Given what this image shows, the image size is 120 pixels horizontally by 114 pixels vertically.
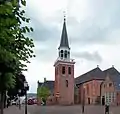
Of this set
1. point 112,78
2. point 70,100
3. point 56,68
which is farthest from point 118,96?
point 56,68

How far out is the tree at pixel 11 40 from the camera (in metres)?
8.26

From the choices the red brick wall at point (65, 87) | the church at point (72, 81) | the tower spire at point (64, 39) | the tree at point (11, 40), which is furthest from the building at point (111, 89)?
the tree at point (11, 40)

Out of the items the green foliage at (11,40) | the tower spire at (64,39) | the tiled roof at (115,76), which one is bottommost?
the green foliage at (11,40)

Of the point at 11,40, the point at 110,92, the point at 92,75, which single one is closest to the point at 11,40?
the point at 11,40

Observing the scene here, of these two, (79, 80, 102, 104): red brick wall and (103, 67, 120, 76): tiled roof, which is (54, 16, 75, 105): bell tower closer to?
(79, 80, 102, 104): red brick wall

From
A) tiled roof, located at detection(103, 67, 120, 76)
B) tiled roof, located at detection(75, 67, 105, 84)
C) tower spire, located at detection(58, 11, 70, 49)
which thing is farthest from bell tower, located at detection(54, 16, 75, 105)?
tiled roof, located at detection(103, 67, 120, 76)

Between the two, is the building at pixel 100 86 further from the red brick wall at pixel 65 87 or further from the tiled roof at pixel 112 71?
the red brick wall at pixel 65 87

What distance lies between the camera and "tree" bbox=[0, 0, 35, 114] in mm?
8258

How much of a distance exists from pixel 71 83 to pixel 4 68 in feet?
391

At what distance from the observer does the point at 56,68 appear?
141375 millimetres

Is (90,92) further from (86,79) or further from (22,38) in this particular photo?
(22,38)

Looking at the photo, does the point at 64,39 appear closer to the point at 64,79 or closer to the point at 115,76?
the point at 64,79

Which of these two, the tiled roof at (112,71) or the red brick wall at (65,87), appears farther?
the red brick wall at (65,87)

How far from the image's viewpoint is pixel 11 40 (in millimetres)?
10508
